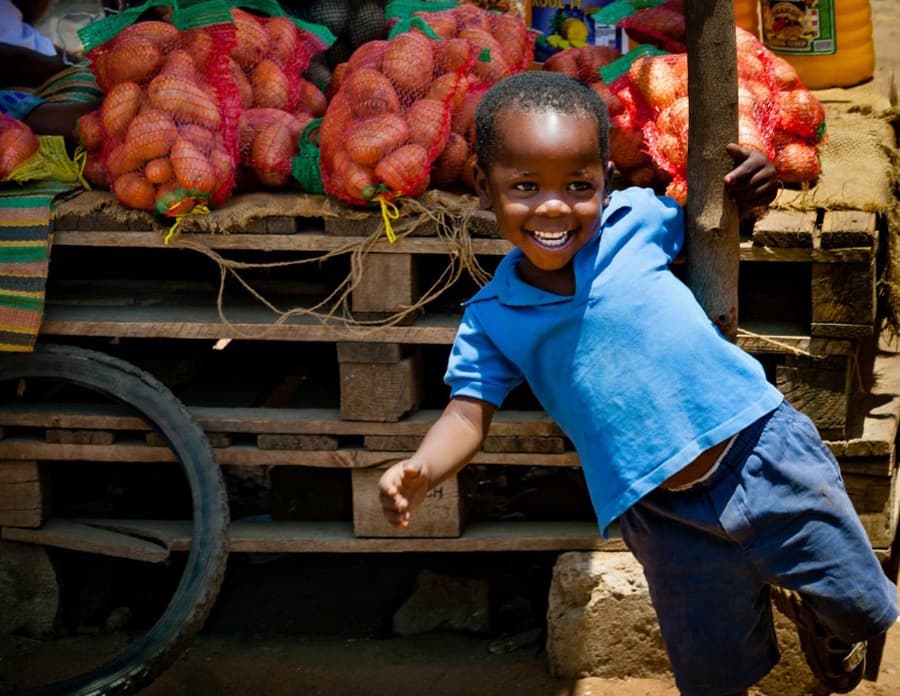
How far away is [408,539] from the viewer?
3.42m

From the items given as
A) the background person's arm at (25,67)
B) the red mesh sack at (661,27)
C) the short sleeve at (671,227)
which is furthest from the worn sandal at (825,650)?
the background person's arm at (25,67)

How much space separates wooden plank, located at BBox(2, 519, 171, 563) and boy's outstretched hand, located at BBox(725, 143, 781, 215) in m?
2.03

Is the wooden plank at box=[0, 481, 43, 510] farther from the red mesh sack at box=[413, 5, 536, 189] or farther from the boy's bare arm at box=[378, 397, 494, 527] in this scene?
the boy's bare arm at box=[378, 397, 494, 527]

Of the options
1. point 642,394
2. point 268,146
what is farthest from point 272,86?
point 642,394

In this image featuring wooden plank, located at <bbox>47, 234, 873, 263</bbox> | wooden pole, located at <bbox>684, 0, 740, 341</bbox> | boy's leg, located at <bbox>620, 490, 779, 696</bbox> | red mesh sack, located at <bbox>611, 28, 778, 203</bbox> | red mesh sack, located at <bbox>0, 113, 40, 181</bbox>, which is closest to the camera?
wooden pole, located at <bbox>684, 0, 740, 341</bbox>

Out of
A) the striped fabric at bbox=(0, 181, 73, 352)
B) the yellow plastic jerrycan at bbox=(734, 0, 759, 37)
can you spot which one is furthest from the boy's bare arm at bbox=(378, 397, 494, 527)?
the yellow plastic jerrycan at bbox=(734, 0, 759, 37)

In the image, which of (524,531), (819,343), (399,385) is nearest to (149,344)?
(399,385)

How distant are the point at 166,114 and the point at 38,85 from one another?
1.39 metres

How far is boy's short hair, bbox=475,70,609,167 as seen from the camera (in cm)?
204

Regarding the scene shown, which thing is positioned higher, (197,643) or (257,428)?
(257,428)

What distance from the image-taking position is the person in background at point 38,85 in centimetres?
373

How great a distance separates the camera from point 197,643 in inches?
145

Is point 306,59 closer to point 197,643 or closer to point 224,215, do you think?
point 224,215

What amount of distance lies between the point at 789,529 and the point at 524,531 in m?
1.33
